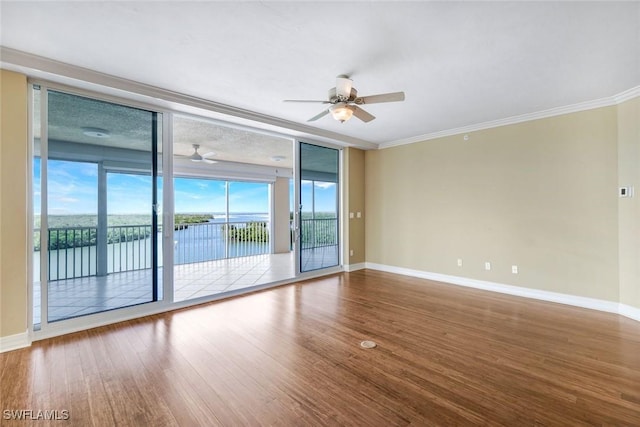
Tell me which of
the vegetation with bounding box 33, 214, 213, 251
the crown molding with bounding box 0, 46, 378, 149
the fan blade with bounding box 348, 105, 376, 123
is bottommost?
the vegetation with bounding box 33, 214, 213, 251

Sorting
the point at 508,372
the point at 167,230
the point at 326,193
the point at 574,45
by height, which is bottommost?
the point at 508,372

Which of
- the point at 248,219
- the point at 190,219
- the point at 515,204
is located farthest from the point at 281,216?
the point at 515,204

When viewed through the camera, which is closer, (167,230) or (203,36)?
(203,36)

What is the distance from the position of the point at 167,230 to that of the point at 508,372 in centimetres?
402

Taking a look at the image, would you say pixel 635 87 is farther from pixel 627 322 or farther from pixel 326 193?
pixel 326 193

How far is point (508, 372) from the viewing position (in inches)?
87.7

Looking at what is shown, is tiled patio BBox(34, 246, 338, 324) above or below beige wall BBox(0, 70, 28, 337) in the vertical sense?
below

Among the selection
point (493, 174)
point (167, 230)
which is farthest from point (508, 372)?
point (167, 230)

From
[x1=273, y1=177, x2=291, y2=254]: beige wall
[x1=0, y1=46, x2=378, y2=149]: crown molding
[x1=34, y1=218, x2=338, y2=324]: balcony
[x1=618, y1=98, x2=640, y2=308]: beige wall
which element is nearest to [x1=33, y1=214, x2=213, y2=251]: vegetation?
[x1=34, y1=218, x2=338, y2=324]: balcony

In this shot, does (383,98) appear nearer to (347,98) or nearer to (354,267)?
(347,98)

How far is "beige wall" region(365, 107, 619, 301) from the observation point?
363 cm

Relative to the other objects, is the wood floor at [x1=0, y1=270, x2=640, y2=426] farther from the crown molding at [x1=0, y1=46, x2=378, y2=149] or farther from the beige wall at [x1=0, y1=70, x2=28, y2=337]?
the crown molding at [x1=0, y1=46, x2=378, y2=149]

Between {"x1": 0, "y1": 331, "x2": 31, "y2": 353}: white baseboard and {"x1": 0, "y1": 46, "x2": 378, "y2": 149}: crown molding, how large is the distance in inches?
99.6

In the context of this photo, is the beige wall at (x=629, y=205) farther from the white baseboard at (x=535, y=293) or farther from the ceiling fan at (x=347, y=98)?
the ceiling fan at (x=347, y=98)
